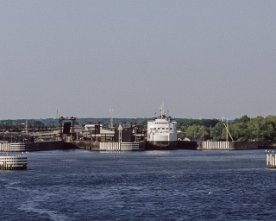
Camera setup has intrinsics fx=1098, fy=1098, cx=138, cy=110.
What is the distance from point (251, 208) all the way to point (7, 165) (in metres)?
67.6

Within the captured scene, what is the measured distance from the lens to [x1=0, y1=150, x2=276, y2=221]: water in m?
80.9

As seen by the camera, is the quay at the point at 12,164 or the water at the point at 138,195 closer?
the water at the point at 138,195

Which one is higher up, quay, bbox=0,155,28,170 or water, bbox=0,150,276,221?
quay, bbox=0,155,28,170

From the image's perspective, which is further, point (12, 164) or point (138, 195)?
point (12, 164)

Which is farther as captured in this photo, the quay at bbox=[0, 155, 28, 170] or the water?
the quay at bbox=[0, 155, 28, 170]

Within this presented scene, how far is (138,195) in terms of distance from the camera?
322ft

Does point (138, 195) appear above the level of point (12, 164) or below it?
below

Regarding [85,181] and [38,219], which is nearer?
[38,219]

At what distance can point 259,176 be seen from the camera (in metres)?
127

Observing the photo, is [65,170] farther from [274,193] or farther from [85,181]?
[274,193]

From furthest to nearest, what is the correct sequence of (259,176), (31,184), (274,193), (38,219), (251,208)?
(259,176) < (31,184) < (274,193) < (251,208) < (38,219)

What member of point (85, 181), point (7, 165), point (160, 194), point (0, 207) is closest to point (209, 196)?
point (160, 194)

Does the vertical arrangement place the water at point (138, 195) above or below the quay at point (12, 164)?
below

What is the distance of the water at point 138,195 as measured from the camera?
80.9 meters
